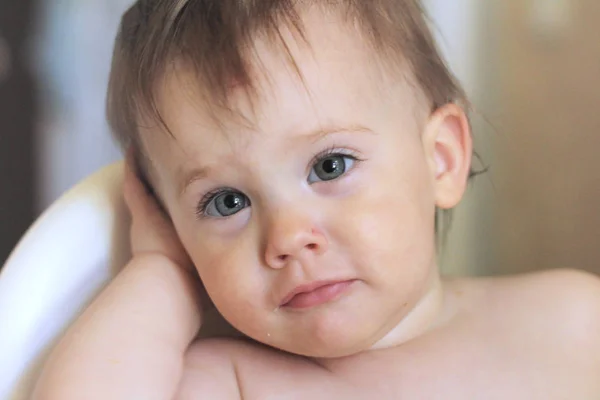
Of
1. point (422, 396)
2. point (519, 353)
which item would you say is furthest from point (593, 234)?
point (422, 396)

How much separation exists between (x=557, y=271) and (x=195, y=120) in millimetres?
475

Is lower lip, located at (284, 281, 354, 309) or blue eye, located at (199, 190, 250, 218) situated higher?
blue eye, located at (199, 190, 250, 218)

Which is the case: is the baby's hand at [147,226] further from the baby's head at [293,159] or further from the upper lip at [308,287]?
the upper lip at [308,287]

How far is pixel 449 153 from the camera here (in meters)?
0.77

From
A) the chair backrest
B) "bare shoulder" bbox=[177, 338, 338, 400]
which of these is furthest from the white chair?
"bare shoulder" bbox=[177, 338, 338, 400]

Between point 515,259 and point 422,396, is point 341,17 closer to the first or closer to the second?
point 422,396

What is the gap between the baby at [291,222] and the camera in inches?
25.0

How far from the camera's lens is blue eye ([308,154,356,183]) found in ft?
2.15

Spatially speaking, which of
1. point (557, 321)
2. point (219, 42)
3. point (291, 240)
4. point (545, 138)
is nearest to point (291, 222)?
point (291, 240)

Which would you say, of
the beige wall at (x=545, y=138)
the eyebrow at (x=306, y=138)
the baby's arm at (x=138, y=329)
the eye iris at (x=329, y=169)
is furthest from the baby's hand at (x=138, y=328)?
the beige wall at (x=545, y=138)

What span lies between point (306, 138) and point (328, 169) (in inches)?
1.6

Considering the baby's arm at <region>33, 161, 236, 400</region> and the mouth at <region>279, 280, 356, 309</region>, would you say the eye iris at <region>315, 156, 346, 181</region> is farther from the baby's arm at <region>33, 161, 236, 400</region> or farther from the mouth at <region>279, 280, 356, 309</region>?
the baby's arm at <region>33, 161, 236, 400</region>

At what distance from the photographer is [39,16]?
61.4 inches

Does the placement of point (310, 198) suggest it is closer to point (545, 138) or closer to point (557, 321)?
point (557, 321)
